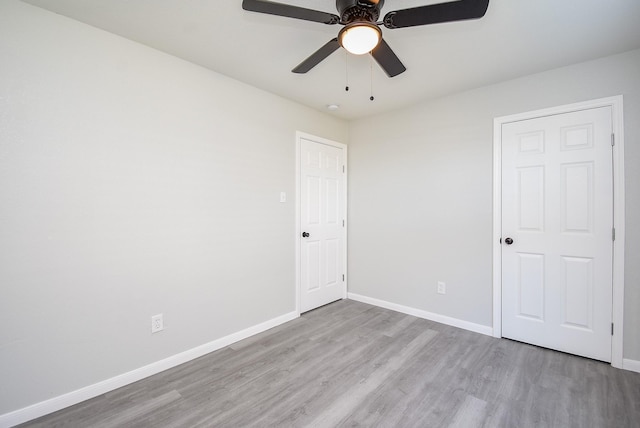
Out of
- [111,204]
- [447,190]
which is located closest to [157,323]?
[111,204]

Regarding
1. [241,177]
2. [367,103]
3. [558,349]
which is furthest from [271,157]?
[558,349]

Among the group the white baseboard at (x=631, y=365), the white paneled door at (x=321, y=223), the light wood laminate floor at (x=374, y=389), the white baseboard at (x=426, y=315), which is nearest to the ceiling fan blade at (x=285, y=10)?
the white paneled door at (x=321, y=223)

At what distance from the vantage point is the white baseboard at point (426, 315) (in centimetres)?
294

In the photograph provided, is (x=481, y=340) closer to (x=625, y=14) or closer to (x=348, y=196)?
(x=348, y=196)

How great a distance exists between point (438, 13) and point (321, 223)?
8.55 feet

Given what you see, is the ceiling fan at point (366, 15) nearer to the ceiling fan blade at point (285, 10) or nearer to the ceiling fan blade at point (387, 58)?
the ceiling fan blade at point (285, 10)

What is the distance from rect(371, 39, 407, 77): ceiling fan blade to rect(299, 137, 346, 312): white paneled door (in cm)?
164

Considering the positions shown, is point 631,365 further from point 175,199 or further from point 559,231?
point 175,199

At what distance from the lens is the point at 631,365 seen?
2229 millimetres

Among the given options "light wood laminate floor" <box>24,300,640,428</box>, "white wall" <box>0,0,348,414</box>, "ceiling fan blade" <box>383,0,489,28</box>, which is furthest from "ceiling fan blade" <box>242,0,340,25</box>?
"light wood laminate floor" <box>24,300,640,428</box>

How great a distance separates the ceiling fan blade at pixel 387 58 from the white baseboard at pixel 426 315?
2.58 metres

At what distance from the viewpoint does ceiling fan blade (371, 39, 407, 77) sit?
1.68 m

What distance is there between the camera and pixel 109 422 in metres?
1.72

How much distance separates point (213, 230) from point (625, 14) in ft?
10.9
